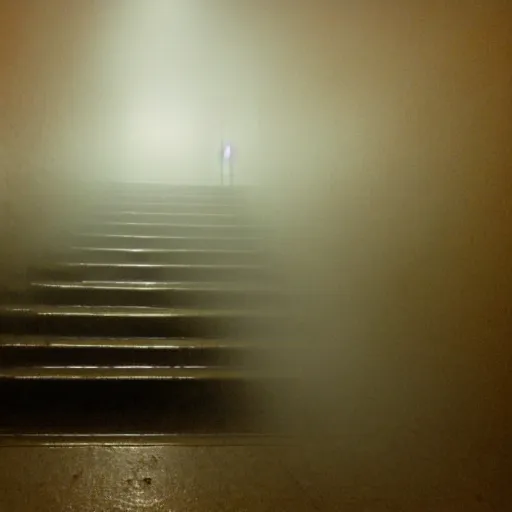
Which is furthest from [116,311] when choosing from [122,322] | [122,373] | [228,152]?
[228,152]

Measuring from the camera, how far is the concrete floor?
2002 millimetres

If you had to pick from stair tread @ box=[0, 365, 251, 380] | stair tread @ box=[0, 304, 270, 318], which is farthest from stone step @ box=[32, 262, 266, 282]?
stair tread @ box=[0, 365, 251, 380]

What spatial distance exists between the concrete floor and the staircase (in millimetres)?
245

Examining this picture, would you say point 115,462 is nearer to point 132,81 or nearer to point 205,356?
point 205,356

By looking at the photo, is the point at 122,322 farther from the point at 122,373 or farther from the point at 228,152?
the point at 228,152

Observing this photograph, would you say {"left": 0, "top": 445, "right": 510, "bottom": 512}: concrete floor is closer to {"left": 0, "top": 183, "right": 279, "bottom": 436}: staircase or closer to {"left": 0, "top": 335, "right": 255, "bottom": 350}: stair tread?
{"left": 0, "top": 183, "right": 279, "bottom": 436}: staircase

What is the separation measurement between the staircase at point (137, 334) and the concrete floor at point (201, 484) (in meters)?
0.24

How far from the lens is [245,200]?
18.8 ft

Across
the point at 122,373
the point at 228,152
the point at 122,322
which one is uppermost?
the point at 228,152

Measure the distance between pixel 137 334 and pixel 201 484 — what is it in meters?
1.28

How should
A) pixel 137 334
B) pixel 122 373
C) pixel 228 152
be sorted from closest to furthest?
pixel 122 373, pixel 137 334, pixel 228 152

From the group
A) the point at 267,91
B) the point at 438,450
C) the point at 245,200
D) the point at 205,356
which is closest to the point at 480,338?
the point at 438,450

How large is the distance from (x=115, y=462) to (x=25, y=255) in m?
1.89

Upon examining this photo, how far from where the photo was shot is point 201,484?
2121mm
